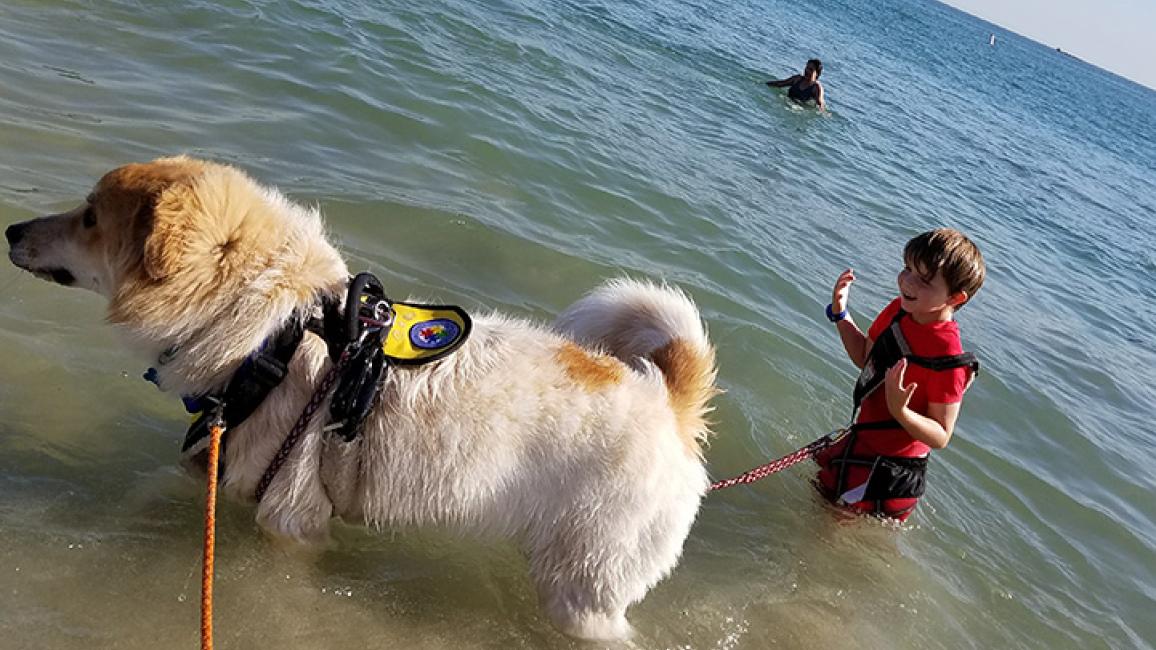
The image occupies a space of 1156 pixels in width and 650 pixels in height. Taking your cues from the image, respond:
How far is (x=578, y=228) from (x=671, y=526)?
484 centimetres

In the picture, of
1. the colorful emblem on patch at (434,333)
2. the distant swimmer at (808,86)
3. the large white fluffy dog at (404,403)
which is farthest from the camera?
the distant swimmer at (808,86)

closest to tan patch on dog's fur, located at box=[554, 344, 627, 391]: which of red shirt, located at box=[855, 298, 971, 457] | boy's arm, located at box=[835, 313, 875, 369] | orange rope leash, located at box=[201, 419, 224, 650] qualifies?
orange rope leash, located at box=[201, 419, 224, 650]

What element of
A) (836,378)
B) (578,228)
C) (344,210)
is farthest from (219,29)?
(836,378)

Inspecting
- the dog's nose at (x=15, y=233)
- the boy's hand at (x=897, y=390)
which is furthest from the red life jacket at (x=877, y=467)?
the dog's nose at (x=15, y=233)

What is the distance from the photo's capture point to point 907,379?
15.6 feet

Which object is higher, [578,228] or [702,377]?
[702,377]

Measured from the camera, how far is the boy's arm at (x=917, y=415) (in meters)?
4.18

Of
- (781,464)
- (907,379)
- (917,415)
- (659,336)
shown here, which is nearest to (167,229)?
(659,336)

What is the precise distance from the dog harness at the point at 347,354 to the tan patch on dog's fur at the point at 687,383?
3.13ft

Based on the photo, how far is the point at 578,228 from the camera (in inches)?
314

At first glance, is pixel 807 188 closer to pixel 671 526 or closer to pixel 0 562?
pixel 671 526

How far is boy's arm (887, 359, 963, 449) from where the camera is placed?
13.7ft

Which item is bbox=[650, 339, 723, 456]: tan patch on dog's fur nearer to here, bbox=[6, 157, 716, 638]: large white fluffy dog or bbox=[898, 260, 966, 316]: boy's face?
bbox=[6, 157, 716, 638]: large white fluffy dog

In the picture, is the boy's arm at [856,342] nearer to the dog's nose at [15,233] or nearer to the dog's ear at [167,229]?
the dog's ear at [167,229]
